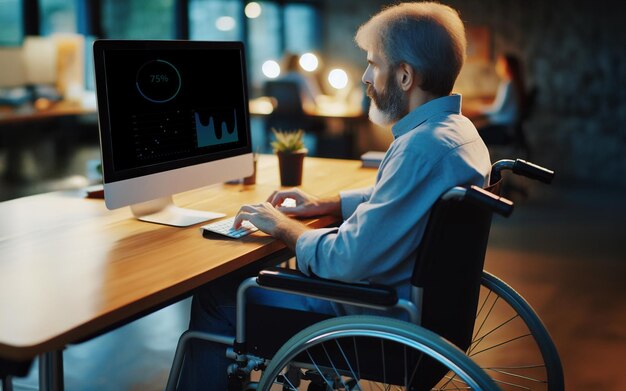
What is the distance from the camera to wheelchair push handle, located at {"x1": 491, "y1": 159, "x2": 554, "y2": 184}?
5.75 feet

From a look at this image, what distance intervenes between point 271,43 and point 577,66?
12.8ft

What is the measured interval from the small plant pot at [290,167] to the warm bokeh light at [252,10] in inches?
261

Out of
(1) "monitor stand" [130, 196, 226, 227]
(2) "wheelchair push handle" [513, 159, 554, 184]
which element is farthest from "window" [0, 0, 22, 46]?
(2) "wheelchair push handle" [513, 159, 554, 184]

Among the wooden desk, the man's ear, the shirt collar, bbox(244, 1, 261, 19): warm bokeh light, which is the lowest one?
the wooden desk

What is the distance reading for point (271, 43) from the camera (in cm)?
937

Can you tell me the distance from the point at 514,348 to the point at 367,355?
5.29 feet

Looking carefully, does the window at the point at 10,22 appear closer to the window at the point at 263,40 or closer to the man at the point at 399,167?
the window at the point at 263,40

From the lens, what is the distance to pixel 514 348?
2977 millimetres

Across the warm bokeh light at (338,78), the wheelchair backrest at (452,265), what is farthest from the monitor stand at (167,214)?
the warm bokeh light at (338,78)

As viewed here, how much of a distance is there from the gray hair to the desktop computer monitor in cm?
63

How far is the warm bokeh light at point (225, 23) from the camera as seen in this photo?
27.8 feet

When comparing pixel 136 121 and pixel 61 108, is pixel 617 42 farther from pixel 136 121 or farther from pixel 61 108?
pixel 136 121

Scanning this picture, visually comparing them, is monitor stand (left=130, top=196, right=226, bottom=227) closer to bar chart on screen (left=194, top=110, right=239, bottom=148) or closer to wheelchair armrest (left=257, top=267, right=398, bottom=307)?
bar chart on screen (left=194, top=110, right=239, bottom=148)

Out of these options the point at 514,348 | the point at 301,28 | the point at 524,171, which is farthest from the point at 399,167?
the point at 301,28
